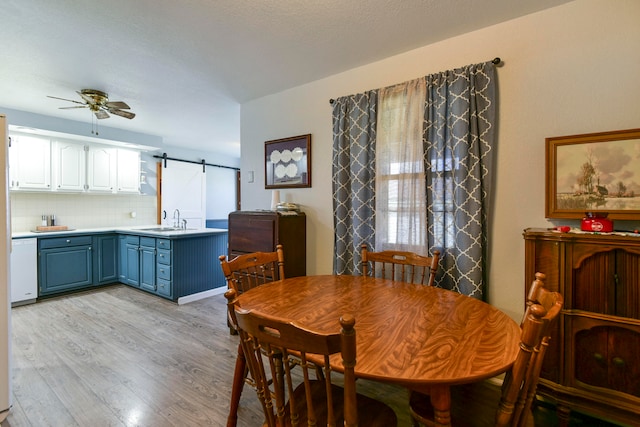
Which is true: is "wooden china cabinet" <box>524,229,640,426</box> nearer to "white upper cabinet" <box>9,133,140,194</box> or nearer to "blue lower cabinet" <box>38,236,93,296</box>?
"blue lower cabinet" <box>38,236,93,296</box>

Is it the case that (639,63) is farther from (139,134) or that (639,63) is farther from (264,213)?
(139,134)

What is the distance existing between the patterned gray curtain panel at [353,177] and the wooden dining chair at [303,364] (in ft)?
4.74

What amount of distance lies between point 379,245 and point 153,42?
92.3 inches

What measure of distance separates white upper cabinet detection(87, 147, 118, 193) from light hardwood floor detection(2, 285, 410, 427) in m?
1.85

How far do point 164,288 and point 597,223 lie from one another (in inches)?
166

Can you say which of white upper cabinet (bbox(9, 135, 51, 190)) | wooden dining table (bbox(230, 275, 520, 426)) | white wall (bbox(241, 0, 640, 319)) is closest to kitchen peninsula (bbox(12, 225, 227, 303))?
white upper cabinet (bbox(9, 135, 51, 190))

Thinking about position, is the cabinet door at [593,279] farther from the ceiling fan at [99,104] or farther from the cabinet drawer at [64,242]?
the cabinet drawer at [64,242]

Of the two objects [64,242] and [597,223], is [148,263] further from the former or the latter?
[597,223]

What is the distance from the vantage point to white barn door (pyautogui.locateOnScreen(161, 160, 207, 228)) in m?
5.64

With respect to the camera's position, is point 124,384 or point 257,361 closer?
point 257,361

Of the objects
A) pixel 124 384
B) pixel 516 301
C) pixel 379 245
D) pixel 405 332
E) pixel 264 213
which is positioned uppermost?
pixel 264 213

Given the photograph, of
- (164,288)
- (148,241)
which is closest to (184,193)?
(148,241)

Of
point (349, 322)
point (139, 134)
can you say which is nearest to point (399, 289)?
point (349, 322)

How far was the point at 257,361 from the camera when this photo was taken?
984 millimetres
